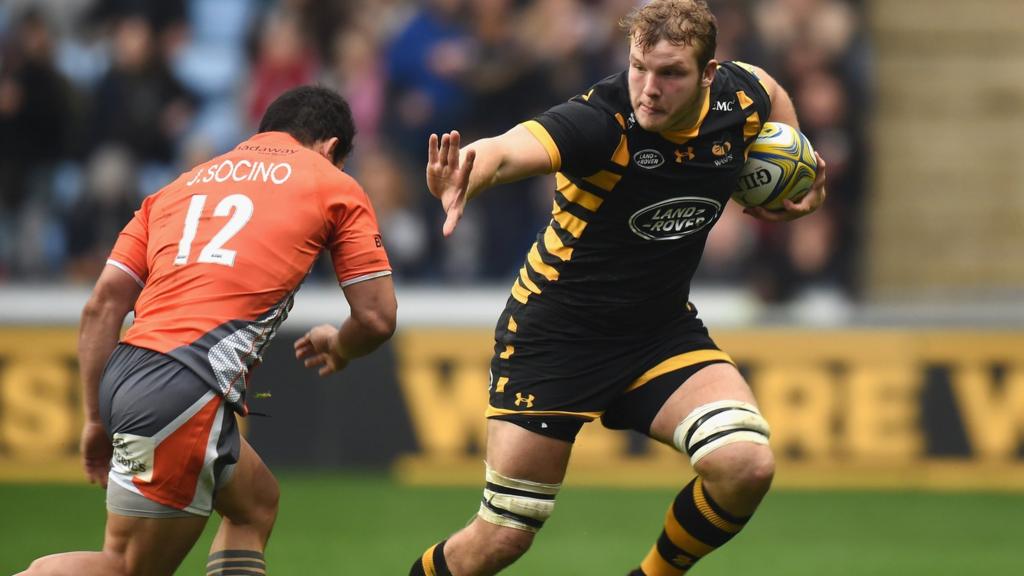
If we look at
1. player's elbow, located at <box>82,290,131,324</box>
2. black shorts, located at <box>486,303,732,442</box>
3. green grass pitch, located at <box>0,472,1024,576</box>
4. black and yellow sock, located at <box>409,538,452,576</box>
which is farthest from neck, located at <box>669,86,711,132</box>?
green grass pitch, located at <box>0,472,1024,576</box>

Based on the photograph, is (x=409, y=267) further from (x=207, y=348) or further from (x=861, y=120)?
(x=207, y=348)

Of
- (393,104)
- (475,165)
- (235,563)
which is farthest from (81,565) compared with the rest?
(393,104)

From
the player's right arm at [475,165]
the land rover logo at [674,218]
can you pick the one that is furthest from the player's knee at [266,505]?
the land rover logo at [674,218]

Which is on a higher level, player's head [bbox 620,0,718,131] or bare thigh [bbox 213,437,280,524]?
player's head [bbox 620,0,718,131]

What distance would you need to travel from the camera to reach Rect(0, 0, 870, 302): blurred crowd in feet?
39.8

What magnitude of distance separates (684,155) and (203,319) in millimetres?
1911

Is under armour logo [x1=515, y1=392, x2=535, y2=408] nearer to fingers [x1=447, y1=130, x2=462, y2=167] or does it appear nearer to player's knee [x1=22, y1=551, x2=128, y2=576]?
fingers [x1=447, y1=130, x2=462, y2=167]

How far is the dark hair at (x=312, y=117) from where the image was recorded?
5.62m

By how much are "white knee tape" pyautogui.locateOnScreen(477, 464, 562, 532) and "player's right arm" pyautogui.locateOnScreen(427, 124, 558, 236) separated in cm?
129

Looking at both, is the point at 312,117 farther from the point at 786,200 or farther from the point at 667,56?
the point at 786,200

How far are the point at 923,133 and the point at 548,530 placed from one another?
6.31 meters

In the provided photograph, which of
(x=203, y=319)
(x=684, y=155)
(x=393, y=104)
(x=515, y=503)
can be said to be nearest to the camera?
(x=203, y=319)

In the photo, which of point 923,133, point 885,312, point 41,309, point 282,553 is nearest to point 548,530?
point 282,553

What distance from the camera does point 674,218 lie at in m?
5.94
